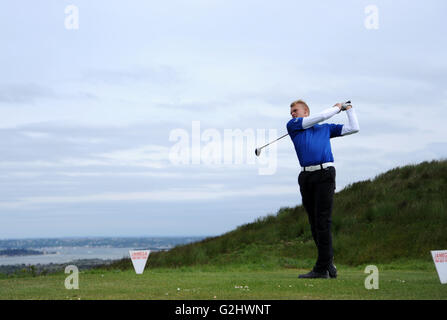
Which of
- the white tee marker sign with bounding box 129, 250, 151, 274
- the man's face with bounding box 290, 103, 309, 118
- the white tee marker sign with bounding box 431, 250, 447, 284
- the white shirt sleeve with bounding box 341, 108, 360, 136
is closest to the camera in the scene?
the white tee marker sign with bounding box 431, 250, 447, 284

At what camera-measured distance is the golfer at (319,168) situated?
27.7ft

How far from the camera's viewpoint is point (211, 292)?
6.95 m

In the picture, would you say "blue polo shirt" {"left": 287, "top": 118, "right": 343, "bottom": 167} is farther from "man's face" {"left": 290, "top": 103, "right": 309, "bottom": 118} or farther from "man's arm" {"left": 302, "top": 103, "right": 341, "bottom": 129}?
"man's face" {"left": 290, "top": 103, "right": 309, "bottom": 118}

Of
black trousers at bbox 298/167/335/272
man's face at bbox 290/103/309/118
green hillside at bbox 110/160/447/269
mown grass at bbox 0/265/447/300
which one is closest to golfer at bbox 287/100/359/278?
black trousers at bbox 298/167/335/272

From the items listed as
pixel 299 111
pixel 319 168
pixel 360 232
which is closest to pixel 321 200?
pixel 319 168

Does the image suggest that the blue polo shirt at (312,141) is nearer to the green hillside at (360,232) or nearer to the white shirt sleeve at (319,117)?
the white shirt sleeve at (319,117)

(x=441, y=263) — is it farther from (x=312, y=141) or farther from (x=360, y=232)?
(x=360, y=232)

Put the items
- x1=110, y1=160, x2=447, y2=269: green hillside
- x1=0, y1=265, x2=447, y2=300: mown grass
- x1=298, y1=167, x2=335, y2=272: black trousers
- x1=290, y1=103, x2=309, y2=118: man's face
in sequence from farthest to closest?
x1=110, y1=160, x2=447, y2=269: green hillside
x1=290, y1=103, x2=309, y2=118: man's face
x1=298, y1=167, x2=335, y2=272: black trousers
x1=0, y1=265, x2=447, y2=300: mown grass

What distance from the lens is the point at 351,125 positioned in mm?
Answer: 8703

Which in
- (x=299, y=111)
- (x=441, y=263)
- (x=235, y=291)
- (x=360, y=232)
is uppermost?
(x=299, y=111)

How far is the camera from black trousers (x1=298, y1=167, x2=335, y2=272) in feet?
27.7

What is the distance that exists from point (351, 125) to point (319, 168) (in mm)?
908

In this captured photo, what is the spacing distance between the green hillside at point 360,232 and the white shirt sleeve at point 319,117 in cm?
776
